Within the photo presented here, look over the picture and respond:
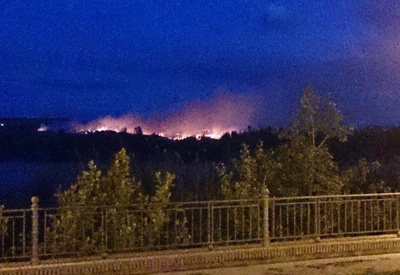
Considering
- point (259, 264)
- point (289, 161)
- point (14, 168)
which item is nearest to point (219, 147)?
point (14, 168)

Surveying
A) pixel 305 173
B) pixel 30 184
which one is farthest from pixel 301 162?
pixel 30 184

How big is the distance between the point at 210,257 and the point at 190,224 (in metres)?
1.56

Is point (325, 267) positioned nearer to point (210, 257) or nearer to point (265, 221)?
point (265, 221)

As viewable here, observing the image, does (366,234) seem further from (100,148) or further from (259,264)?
(100,148)

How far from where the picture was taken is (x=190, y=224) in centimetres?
1373

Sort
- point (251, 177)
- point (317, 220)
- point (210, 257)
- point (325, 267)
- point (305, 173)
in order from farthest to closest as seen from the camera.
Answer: point (305, 173) → point (251, 177) → point (317, 220) → point (325, 267) → point (210, 257)

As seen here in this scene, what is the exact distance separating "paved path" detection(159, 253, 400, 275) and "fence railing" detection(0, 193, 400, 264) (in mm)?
655

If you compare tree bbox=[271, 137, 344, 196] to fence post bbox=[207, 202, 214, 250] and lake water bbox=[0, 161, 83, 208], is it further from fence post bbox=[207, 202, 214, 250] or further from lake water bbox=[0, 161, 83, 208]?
lake water bbox=[0, 161, 83, 208]

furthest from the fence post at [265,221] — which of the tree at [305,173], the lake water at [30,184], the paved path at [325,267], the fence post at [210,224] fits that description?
the lake water at [30,184]

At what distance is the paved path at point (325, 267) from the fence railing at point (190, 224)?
2.15 feet

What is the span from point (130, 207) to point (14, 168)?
23.6 metres

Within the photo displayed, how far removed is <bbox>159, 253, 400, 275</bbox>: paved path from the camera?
1194 centimetres

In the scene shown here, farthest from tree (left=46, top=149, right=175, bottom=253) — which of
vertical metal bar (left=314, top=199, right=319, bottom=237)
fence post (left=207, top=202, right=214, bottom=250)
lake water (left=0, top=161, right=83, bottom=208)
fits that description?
lake water (left=0, top=161, right=83, bottom=208)

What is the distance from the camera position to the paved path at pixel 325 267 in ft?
39.2
